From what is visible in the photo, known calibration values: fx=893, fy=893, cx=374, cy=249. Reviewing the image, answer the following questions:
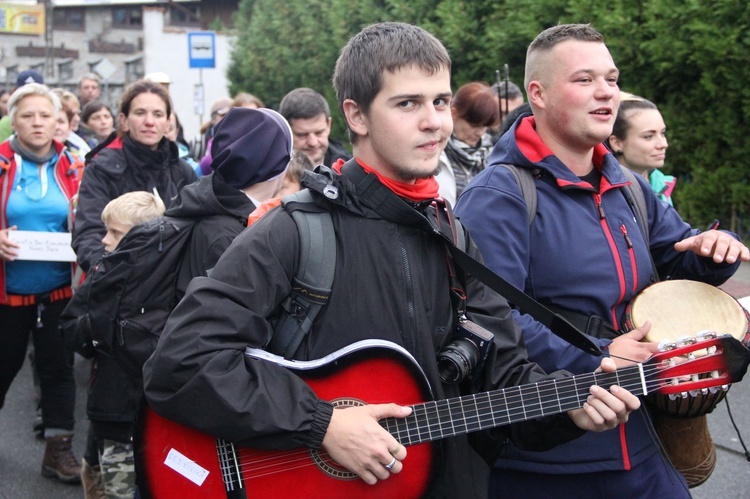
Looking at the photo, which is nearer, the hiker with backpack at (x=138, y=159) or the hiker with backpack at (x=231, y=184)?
the hiker with backpack at (x=231, y=184)

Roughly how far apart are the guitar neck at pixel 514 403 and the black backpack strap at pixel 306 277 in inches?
14.8

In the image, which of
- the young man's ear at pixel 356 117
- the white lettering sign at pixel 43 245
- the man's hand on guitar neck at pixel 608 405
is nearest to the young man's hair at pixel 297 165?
the white lettering sign at pixel 43 245

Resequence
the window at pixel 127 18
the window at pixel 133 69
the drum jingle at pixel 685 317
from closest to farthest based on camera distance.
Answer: the drum jingle at pixel 685 317
the window at pixel 133 69
the window at pixel 127 18

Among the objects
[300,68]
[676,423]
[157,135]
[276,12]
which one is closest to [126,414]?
[157,135]

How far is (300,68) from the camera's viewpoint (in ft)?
71.3

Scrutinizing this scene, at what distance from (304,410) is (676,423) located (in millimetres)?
1406

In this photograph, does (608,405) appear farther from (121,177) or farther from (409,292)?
(121,177)

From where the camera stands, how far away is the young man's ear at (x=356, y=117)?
2438mm

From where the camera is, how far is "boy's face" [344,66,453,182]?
92.4 inches

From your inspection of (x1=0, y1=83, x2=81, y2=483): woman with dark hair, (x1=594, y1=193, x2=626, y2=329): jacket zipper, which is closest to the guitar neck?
(x1=594, y1=193, x2=626, y2=329): jacket zipper

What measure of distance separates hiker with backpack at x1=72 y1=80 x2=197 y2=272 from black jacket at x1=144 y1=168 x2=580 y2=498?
3038 mm

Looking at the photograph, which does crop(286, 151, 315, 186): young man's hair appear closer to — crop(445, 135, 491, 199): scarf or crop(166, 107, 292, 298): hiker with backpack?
crop(166, 107, 292, 298): hiker with backpack

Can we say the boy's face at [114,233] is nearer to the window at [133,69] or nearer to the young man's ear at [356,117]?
the young man's ear at [356,117]

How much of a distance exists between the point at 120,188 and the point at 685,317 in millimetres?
3553
